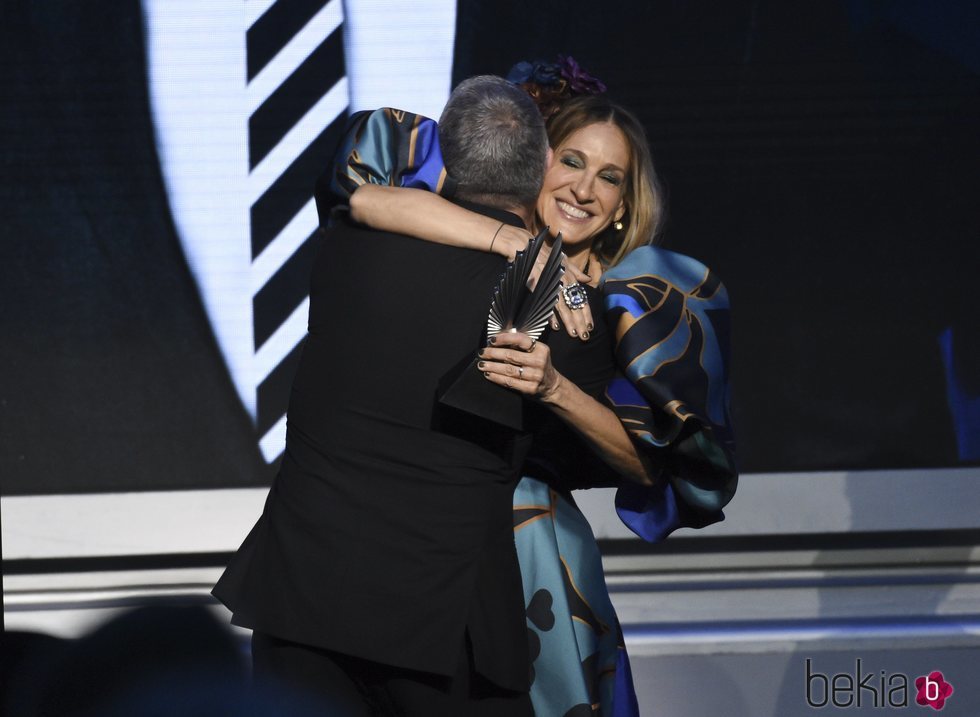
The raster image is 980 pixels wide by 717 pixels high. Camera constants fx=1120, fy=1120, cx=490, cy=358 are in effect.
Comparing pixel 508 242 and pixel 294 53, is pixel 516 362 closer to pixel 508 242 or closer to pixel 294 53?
pixel 508 242

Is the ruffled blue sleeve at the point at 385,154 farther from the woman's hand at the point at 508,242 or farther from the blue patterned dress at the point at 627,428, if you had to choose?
the woman's hand at the point at 508,242

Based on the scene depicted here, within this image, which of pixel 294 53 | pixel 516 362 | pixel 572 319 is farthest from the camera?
pixel 294 53

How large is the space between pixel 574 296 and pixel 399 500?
363mm

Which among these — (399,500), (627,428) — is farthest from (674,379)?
(399,500)

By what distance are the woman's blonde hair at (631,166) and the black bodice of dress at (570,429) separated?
33 cm

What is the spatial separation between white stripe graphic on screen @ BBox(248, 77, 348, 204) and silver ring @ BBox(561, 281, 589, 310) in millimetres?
1840

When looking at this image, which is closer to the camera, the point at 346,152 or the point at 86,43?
the point at 346,152

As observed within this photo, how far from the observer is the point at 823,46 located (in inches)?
128

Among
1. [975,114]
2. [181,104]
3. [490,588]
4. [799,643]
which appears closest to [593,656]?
[490,588]

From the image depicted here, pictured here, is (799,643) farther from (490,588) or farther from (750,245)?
(490,588)

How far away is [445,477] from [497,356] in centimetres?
18

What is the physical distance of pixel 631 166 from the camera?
1.95 metres

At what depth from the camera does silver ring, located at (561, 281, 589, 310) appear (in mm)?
1510

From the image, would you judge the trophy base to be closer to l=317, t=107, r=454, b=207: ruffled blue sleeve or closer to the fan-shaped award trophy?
the fan-shaped award trophy
